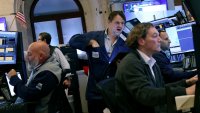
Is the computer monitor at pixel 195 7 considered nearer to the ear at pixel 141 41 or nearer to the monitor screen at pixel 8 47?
the ear at pixel 141 41

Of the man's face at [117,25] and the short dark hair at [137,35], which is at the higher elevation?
the man's face at [117,25]

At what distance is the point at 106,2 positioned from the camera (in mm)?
9992

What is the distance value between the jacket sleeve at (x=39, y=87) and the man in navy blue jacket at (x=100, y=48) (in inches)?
23.9

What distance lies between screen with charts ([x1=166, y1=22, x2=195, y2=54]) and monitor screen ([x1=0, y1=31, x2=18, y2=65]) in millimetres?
2002

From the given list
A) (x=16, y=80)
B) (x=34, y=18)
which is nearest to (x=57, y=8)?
(x=34, y=18)

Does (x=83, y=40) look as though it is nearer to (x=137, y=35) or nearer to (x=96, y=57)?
(x=96, y=57)

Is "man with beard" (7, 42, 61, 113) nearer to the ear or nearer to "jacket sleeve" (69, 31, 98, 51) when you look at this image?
"jacket sleeve" (69, 31, 98, 51)

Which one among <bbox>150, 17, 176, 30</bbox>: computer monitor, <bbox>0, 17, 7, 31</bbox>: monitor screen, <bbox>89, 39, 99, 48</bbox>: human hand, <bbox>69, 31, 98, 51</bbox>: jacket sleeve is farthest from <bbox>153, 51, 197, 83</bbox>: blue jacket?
<bbox>0, 17, 7, 31</bbox>: monitor screen

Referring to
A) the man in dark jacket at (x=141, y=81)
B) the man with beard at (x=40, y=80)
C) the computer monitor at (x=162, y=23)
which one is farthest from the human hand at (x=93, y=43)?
the computer monitor at (x=162, y=23)

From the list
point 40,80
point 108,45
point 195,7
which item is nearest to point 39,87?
point 40,80

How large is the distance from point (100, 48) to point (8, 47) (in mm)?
1061

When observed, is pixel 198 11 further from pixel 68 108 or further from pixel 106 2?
pixel 106 2

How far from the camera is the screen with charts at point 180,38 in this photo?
14.5ft

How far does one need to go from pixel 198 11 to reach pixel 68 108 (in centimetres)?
206
